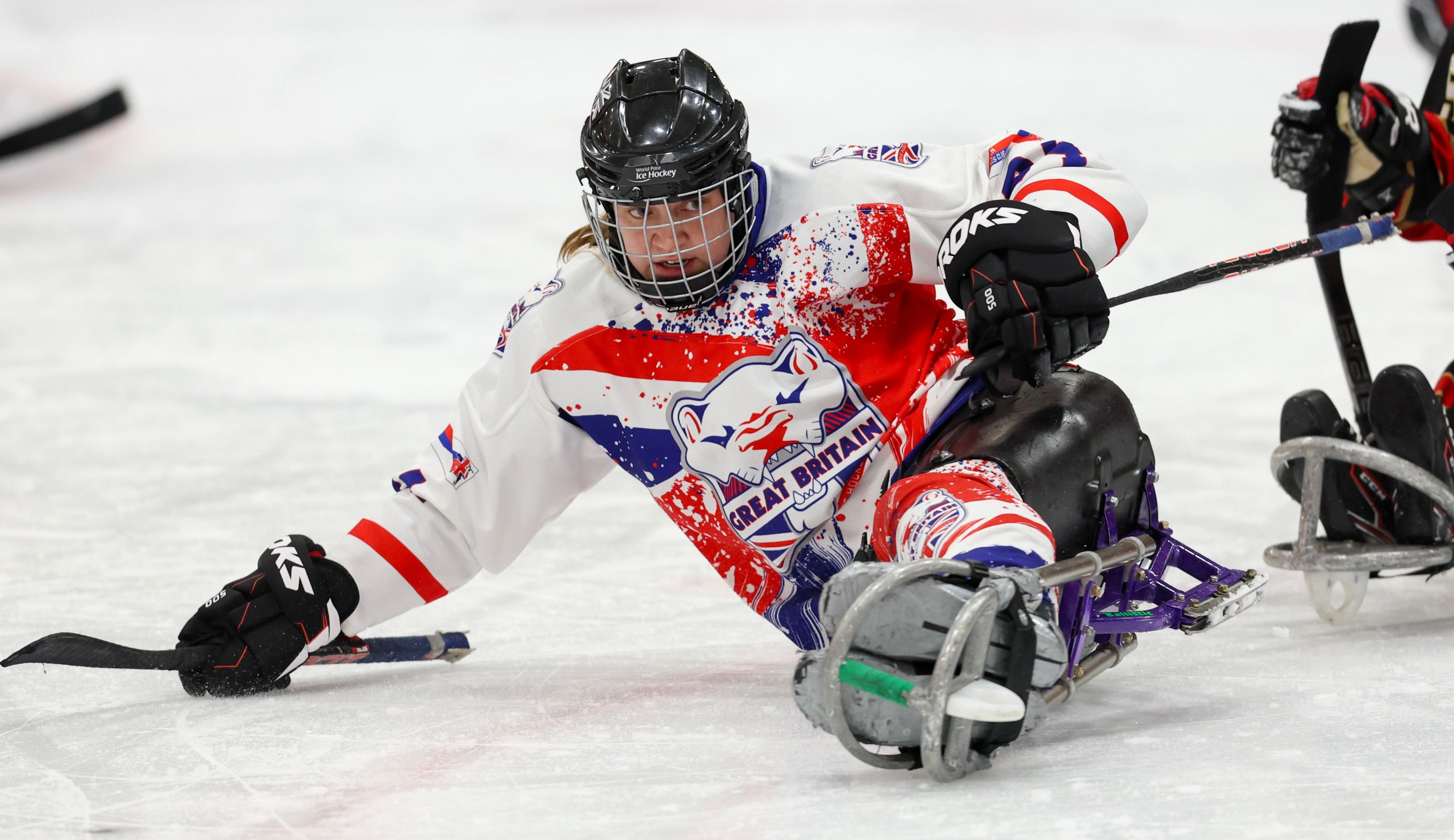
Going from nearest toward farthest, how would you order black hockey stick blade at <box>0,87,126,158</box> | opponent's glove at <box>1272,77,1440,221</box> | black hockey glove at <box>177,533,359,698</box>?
black hockey glove at <box>177,533,359,698</box>
opponent's glove at <box>1272,77,1440,221</box>
black hockey stick blade at <box>0,87,126,158</box>

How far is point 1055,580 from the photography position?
1.76m

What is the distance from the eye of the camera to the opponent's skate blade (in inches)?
63.7

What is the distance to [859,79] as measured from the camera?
8.43 meters

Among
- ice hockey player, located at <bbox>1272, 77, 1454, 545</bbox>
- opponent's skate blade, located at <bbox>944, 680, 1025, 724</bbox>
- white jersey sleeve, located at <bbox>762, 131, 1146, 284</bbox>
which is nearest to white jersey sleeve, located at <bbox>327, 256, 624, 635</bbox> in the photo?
white jersey sleeve, located at <bbox>762, 131, 1146, 284</bbox>

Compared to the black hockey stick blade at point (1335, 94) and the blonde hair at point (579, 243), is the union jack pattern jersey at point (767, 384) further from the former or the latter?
the black hockey stick blade at point (1335, 94)

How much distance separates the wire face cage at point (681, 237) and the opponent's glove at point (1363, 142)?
1196 millimetres

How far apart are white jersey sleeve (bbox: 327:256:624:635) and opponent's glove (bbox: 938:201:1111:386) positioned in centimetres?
67

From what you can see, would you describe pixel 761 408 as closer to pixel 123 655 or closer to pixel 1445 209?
pixel 123 655

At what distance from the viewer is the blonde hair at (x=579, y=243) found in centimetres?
236

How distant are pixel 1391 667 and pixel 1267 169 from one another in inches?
201

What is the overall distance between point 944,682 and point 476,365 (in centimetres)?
386

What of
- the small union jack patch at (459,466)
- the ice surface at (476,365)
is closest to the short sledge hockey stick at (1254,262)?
the ice surface at (476,365)

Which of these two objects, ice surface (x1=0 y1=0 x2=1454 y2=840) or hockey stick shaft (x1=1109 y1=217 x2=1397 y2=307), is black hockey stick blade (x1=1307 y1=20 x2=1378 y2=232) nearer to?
hockey stick shaft (x1=1109 y1=217 x2=1397 y2=307)

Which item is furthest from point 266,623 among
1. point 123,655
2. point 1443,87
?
point 1443,87
